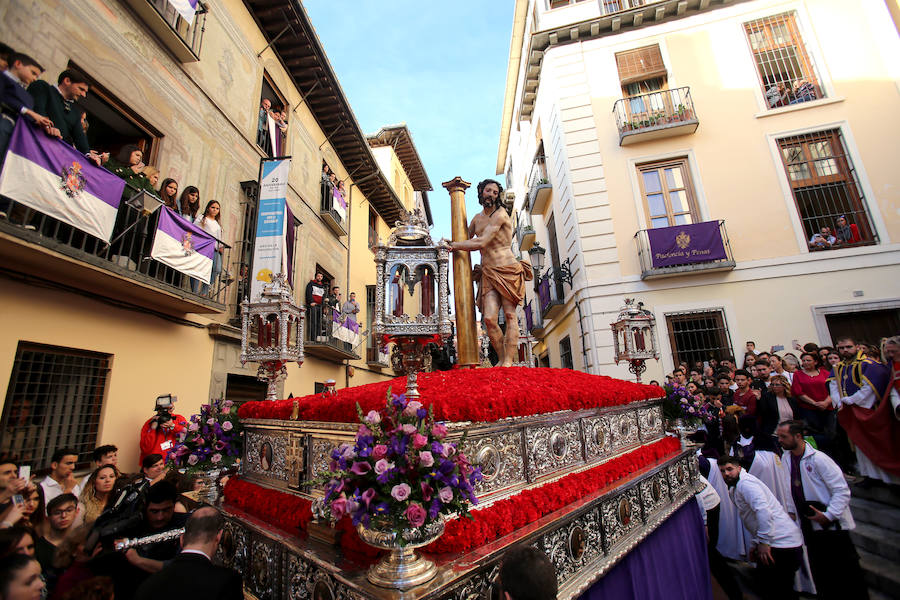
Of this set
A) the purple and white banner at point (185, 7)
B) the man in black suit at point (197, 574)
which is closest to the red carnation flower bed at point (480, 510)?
the man in black suit at point (197, 574)

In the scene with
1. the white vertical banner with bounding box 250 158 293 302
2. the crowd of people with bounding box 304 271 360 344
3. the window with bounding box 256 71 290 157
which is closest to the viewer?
the white vertical banner with bounding box 250 158 293 302

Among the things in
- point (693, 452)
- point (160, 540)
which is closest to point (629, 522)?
point (693, 452)

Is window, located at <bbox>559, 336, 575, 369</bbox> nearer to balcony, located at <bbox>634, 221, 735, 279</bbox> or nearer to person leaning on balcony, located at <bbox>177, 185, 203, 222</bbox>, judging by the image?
balcony, located at <bbox>634, 221, 735, 279</bbox>

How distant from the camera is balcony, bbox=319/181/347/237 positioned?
11866 millimetres

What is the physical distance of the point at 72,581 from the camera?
7.68 ft

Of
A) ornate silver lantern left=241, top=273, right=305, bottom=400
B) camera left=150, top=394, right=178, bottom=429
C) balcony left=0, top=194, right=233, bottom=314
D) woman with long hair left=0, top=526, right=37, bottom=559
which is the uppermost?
balcony left=0, top=194, right=233, bottom=314

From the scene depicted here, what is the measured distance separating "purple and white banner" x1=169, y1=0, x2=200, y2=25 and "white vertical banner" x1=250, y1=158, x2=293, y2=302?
8.14ft

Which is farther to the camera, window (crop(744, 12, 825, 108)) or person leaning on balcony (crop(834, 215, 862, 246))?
window (crop(744, 12, 825, 108))

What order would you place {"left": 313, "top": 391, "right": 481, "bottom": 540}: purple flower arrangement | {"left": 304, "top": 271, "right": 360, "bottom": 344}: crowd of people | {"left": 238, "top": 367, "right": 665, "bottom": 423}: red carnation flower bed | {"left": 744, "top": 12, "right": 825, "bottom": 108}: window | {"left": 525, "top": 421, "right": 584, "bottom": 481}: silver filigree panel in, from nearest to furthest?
{"left": 313, "top": 391, "right": 481, "bottom": 540}: purple flower arrangement < {"left": 238, "top": 367, "right": 665, "bottom": 423}: red carnation flower bed < {"left": 525, "top": 421, "right": 584, "bottom": 481}: silver filigree panel < {"left": 744, "top": 12, "right": 825, "bottom": 108}: window < {"left": 304, "top": 271, "right": 360, "bottom": 344}: crowd of people

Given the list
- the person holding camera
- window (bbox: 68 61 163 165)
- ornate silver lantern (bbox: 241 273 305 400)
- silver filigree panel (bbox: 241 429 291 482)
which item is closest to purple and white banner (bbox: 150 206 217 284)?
window (bbox: 68 61 163 165)

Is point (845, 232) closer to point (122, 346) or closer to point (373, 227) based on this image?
point (122, 346)

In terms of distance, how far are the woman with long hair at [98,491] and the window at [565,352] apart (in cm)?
984

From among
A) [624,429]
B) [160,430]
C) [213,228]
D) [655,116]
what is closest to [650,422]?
[624,429]

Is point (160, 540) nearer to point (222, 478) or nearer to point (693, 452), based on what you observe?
point (222, 478)
